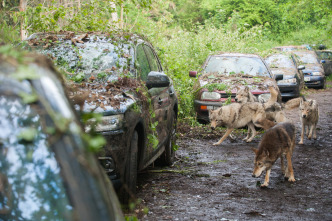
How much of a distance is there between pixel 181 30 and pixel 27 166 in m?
21.1

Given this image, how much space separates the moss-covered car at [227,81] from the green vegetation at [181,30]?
0.47m

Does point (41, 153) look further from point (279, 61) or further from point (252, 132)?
point (279, 61)

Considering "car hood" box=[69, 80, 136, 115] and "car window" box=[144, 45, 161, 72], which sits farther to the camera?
"car window" box=[144, 45, 161, 72]

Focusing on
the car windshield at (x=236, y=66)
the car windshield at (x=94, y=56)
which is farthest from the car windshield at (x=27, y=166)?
the car windshield at (x=236, y=66)

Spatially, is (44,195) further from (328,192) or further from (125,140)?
(328,192)

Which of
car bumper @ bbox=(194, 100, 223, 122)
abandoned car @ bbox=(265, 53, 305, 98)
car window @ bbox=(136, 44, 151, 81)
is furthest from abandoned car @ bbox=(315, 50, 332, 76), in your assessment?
car window @ bbox=(136, 44, 151, 81)

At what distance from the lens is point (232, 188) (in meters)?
6.66

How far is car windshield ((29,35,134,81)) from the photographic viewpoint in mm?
5781

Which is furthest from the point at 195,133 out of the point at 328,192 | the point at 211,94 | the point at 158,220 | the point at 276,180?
the point at 158,220

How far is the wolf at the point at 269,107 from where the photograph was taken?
9867 millimetres

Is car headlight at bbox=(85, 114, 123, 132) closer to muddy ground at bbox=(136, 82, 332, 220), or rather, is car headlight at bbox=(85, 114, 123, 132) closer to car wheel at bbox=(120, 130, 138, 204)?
car wheel at bbox=(120, 130, 138, 204)

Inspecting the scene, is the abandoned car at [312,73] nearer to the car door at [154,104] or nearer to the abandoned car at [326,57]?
the abandoned car at [326,57]

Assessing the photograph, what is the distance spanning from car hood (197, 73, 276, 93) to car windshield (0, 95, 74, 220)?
31.0ft

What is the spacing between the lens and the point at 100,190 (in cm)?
167
